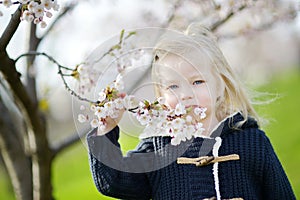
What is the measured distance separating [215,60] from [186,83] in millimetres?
170

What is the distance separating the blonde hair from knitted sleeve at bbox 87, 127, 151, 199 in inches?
8.9

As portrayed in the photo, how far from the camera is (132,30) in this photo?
1.94 m

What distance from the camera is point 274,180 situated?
181cm

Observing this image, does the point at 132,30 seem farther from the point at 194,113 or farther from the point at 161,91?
the point at 194,113

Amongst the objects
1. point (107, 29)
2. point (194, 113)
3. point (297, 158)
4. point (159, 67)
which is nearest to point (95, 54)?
point (159, 67)

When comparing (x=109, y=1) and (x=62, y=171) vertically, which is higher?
(x=109, y=1)

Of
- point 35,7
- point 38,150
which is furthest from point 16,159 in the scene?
point 35,7

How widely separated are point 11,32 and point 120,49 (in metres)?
0.41

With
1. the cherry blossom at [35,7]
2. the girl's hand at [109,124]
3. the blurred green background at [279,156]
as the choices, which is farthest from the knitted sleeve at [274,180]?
the blurred green background at [279,156]

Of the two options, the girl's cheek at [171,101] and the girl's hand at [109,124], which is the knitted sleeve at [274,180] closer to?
the girl's cheek at [171,101]

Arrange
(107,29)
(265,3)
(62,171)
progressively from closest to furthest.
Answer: (265,3), (107,29), (62,171)

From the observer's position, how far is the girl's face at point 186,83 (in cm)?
174

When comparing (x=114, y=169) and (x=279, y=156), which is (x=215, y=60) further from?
(x=279, y=156)

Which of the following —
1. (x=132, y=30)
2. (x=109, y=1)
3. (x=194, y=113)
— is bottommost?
(x=194, y=113)
